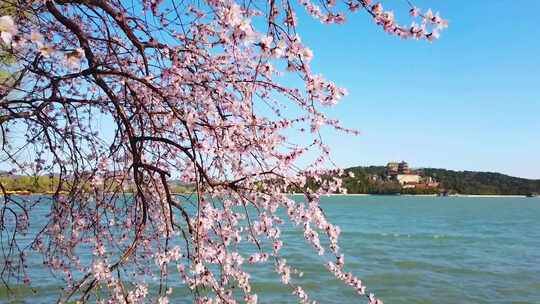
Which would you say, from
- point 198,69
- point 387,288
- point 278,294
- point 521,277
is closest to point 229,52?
point 198,69

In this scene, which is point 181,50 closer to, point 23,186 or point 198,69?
point 198,69

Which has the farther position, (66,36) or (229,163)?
(66,36)

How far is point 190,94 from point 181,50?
378 mm

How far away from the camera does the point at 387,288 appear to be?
15.7 m

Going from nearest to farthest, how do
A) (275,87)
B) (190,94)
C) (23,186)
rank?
1. (275,87)
2. (190,94)
3. (23,186)

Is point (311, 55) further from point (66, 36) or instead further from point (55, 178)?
point (55, 178)

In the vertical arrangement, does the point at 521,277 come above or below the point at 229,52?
below

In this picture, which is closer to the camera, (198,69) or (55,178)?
(198,69)

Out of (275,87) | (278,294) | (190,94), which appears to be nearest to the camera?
(275,87)

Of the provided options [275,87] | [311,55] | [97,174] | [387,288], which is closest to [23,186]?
[97,174]

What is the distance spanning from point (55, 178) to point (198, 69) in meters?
2.68

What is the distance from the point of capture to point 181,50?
3701 mm

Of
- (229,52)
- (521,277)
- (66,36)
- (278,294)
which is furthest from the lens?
(521,277)

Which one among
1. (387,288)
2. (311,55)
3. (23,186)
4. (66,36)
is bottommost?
(387,288)
